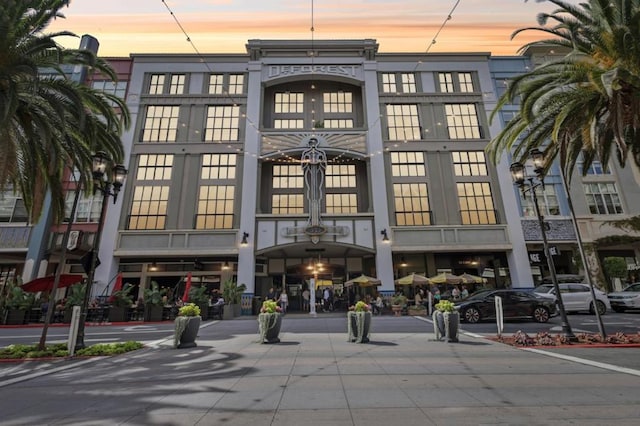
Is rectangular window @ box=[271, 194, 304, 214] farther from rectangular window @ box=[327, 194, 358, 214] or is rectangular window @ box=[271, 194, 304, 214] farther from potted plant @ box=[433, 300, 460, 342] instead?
potted plant @ box=[433, 300, 460, 342]

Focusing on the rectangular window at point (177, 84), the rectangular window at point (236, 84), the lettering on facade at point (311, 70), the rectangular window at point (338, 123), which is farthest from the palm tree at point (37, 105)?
the rectangular window at point (338, 123)

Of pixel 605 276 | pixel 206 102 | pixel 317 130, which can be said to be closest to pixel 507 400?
pixel 317 130

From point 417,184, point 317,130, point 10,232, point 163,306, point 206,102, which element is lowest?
point 163,306

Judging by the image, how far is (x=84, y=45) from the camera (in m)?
27.4

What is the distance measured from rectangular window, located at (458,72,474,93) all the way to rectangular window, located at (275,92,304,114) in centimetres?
1549

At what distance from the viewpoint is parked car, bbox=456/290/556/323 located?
1507 centimetres

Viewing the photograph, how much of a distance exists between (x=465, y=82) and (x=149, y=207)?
102 feet

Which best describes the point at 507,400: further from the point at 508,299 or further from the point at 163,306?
the point at 163,306

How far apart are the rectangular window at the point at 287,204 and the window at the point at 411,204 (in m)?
8.12

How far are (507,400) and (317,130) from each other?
25.0 metres

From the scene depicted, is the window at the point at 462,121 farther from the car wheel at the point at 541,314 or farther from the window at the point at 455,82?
the car wheel at the point at 541,314

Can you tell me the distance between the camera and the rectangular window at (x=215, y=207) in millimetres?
25062

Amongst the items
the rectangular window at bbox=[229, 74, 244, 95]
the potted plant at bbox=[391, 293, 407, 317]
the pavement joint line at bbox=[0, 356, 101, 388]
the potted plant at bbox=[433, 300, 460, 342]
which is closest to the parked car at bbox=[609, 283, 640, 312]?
the potted plant at bbox=[391, 293, 407, 317]

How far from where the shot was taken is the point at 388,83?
29.6 meters
